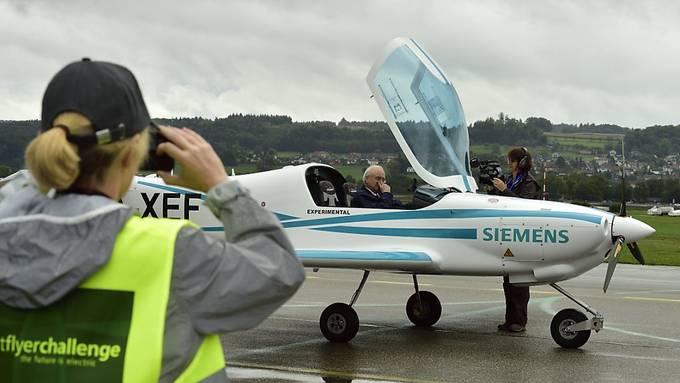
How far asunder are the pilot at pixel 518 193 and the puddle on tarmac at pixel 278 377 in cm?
313

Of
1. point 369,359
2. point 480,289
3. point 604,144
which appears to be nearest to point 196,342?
point 369,359

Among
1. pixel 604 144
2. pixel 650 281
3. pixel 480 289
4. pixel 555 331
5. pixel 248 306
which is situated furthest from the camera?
pixel 604 144

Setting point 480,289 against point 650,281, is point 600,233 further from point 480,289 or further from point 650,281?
point 650,281

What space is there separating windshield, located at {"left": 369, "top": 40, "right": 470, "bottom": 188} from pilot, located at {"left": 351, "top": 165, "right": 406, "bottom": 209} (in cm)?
43

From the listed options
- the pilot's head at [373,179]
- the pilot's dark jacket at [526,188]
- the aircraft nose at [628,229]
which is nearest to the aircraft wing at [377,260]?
the pilot's head at [373,179]

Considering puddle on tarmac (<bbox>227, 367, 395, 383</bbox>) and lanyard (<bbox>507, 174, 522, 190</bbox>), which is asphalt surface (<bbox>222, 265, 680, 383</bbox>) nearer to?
puddle on tarmac (<bbox>227, 367, 395, 383</bbox>)

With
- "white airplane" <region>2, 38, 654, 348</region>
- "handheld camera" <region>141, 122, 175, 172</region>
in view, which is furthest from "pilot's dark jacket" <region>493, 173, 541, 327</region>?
"handheld camera" <region>141, 122, 175, 172</region>

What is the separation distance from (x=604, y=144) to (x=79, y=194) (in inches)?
3106

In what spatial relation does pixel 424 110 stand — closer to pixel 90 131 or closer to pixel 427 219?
pixel 427 219

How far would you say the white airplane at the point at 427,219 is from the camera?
9414 millimetres

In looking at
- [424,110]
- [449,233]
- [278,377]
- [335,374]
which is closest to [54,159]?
[278,377]

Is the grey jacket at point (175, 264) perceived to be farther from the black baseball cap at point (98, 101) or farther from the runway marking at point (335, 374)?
the runway marking at point (335, 374)

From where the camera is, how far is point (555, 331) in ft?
31.2

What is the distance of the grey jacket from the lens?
5.97ft
